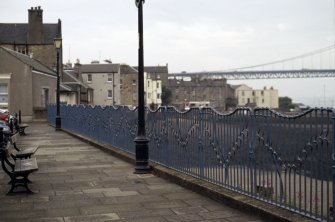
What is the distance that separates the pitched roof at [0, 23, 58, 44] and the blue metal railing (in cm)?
5796

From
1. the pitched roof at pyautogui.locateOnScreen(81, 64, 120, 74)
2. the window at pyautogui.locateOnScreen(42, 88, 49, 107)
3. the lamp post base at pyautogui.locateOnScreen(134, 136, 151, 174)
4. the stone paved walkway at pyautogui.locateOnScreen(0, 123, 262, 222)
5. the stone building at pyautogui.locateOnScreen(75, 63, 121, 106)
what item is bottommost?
the stone paved walkway at pyautogui.locateOnScreen(0, 123, 262, 222)

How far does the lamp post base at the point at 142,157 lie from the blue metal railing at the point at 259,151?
37 cm

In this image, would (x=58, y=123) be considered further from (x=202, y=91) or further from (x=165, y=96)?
→ (x=202, y=91)

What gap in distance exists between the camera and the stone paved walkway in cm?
671

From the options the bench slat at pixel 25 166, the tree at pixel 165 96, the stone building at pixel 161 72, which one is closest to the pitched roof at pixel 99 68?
the tree at pixel 165 96

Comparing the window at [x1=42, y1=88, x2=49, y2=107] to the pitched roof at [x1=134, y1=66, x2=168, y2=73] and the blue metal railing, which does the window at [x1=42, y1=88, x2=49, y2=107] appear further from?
the pitched roof at [x1=134, y1=66, x2=168, y2=73]

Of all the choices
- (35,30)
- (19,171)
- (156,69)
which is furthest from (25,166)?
(156,69)

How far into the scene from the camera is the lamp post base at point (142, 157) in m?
10.7

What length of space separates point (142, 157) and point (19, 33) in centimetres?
6113

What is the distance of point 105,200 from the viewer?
7855mm

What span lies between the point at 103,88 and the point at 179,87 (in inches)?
2608

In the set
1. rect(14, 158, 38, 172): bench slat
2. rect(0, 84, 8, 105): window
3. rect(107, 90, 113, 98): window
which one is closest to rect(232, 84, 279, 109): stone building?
rect(107, 90, 113, 98): window

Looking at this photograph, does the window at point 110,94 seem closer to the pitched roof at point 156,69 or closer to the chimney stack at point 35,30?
the chimney stack at point 35,30

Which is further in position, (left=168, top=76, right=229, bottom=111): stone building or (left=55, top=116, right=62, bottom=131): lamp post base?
(left=168, top=76, right=229, bottom=111): stone building
